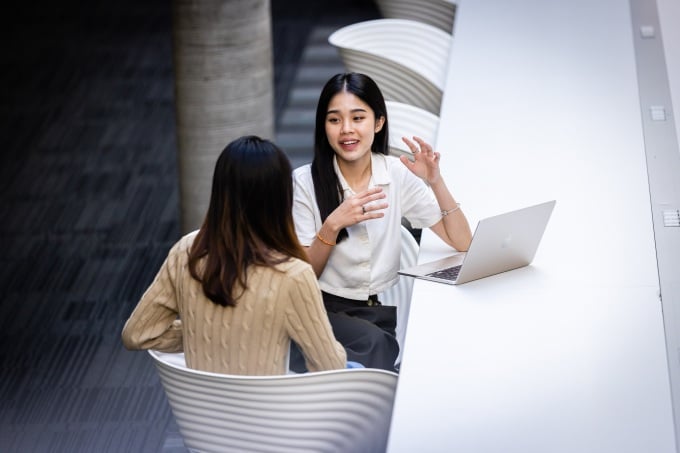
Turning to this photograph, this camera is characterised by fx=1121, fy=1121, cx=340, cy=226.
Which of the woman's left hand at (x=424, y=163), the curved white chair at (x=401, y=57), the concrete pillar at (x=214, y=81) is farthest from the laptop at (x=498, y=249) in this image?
the concrete pillar at (x=214, y=81)

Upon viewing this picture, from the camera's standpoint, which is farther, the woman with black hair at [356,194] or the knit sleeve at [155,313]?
the woman with black hair at [356,194]

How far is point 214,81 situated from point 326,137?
2536 mm

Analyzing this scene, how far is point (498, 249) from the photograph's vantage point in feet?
9.86

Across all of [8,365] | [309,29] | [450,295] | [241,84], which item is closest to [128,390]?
[8,365]

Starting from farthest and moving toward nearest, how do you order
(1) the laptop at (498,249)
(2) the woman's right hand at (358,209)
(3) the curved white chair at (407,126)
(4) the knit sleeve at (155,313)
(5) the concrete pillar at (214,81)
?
(5) the concrete pillar at (214,81), (3) the curved white chair at (407,126), (2) the woman's right hand at (358,209), (1) the laptop at (498,249), (4) the knit sleeve at (155,313)

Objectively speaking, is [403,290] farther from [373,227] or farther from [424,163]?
[424,163]

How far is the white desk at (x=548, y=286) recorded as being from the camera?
2379 mm

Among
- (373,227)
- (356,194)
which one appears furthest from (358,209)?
(373,227)

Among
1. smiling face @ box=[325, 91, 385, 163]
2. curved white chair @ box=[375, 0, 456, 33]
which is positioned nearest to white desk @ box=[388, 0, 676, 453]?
smiling face @ box=[325, 91, 385, 163]

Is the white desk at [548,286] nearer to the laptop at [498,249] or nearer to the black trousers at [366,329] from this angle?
the laptop at [498,249]

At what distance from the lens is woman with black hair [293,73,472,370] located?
126 inches

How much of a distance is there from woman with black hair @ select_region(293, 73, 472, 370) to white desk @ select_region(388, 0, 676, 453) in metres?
0.13

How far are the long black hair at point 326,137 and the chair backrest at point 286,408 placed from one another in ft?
2.70

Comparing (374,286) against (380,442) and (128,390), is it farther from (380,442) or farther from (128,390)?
(128,390)
